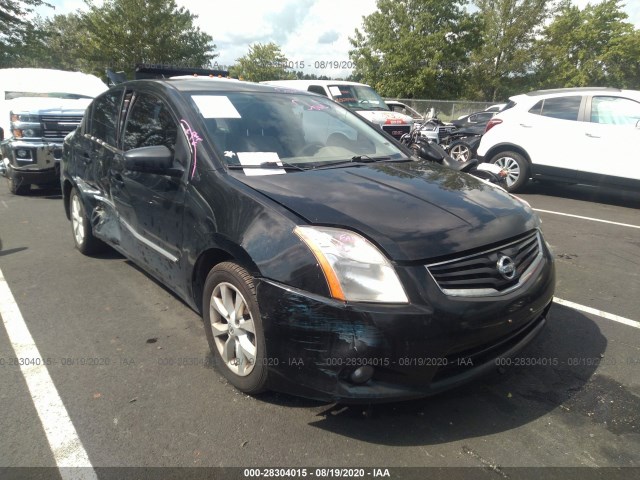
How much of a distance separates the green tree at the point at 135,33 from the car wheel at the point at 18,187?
65.6ft

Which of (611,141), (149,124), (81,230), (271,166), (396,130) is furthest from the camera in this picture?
(396,130)

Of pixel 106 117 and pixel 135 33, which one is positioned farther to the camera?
pixel 135 33

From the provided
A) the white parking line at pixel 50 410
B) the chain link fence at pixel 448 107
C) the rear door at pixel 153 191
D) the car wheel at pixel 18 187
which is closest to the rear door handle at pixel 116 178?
the rear door at pixel 153 191

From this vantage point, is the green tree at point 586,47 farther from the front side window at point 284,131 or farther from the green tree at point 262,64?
the front side window at point 284,131

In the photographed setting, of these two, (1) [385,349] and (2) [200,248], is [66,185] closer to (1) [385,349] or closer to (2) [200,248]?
(2) [200,248]

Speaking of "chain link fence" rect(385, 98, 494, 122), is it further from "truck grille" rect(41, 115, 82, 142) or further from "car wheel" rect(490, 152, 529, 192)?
"truck grille" rect(41, 115, 82, 142)

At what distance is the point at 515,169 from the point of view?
847cm

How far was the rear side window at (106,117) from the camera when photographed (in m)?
4.06

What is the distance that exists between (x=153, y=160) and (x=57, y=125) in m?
5.40

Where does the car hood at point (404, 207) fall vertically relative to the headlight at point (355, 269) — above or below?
above

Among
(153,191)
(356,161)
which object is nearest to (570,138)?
(356,161)

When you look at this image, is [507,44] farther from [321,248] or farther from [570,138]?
[321,248]

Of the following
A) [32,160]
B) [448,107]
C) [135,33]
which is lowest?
[32,160]

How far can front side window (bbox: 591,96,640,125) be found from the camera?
7.18 meters
